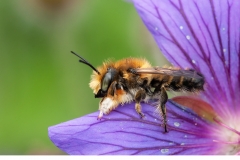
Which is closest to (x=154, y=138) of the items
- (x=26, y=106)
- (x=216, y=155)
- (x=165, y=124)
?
(x=165, y=124)

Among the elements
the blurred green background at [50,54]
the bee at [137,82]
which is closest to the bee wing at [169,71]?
the bee at [137,82]

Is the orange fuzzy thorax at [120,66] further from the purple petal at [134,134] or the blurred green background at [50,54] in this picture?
the blurred green background at [50,54]

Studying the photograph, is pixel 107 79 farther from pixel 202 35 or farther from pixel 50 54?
pixel 50 54

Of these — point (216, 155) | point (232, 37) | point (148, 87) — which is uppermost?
point (232, 37)

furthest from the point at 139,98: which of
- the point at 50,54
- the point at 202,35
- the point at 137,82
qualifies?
the point at 50,54

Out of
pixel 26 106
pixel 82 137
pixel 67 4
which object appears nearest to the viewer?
pixel 82 137

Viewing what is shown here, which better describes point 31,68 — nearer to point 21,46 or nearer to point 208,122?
point 21,46

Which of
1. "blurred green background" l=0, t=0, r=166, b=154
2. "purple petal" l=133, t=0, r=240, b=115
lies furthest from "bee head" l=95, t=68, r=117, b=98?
"blurred green background" l=0, t=0, r=166, b=154

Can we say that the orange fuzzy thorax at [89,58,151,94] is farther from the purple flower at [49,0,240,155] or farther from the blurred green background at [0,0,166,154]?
the blurred green background at [0,0,166,154]
